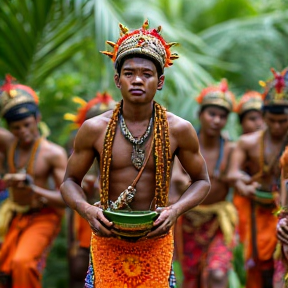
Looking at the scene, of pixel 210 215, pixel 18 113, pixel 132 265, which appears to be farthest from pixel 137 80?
pixel 210 215

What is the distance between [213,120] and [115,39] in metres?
1.33

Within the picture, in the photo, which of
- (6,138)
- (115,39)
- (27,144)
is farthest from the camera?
(115,39)

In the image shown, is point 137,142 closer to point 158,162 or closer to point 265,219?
point 158,162

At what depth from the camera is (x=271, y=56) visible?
11453 mm

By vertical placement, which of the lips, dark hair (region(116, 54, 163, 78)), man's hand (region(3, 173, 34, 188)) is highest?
dark hair (region(116, 54, 163, 78))

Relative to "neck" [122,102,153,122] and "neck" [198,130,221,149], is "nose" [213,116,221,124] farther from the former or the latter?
"neck" [122,102,153,122]

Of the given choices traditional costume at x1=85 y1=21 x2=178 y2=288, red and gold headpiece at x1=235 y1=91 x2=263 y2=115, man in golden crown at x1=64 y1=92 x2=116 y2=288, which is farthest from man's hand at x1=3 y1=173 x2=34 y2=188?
red and gold headpiece at x1=235 y1=91 x2=263 y2=115

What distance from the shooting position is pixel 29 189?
7.22 meters

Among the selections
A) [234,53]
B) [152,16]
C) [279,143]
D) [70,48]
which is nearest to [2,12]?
[70,48]

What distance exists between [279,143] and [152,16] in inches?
121

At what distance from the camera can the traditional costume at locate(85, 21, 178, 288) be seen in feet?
15.8

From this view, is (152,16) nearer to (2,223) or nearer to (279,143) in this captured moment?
(279,143)

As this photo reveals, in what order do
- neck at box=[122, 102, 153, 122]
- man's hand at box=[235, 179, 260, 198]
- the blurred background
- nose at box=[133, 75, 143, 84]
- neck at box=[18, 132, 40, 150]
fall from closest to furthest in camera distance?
nose at box=[133, 75, 143, 84], neck at box=[122, 102, 153, 122], man's hand at box=[235, 179, 260, 198], neck at box=[18, 132, 40, 150], the blurred background

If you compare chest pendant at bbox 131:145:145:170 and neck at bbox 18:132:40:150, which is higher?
neck at bbox 18:132:40:150
